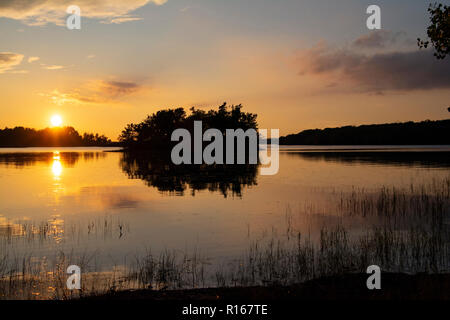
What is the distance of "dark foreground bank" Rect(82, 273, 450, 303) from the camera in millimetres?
10185

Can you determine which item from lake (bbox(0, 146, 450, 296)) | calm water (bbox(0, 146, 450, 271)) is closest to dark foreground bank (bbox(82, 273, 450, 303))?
lake (bbox(0, 146, 450, 296))

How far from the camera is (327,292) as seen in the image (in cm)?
1101

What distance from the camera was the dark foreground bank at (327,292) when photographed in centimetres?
1019

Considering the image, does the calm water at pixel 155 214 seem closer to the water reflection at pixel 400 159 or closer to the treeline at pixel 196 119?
the water reflection at pixel 400 159

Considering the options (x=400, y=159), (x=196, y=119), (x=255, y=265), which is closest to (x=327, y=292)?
(x=255, y=265)

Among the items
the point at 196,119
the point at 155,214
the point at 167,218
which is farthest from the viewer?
the point at 196,119

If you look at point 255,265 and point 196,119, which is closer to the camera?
point 255,265

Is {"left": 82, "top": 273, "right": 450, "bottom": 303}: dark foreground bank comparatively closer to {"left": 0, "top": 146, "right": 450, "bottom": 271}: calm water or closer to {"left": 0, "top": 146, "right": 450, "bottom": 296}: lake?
{"left": 0, "top": 146, "right": 450, "bottom": 296}: lake

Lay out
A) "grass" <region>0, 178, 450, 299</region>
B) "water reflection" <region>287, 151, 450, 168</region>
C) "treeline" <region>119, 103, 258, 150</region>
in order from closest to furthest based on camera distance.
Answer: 1. "grass" <region>0, 178, 450, 299</region>
2. "water reflection" <region>287, 151, 450, 168</region>
3. "treeline" <region>119, 103, 258, 150</region>

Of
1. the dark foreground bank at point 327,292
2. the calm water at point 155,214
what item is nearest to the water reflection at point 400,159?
the calm water at point 155,214

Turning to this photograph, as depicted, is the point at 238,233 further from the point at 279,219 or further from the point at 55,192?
the point at 55,192

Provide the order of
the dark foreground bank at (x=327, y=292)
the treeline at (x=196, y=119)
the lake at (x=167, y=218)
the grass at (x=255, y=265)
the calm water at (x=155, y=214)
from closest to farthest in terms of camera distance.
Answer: the dark foreground bank at (x=327, y=292) < the grass at (x=255, y=265) < the lake at (x=167, y=218) < the calm water at (x=155, y=214) < the treeline at (x=196, y=119)

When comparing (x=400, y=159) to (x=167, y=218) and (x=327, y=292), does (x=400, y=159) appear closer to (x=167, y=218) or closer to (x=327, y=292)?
(x=167, y=218)
